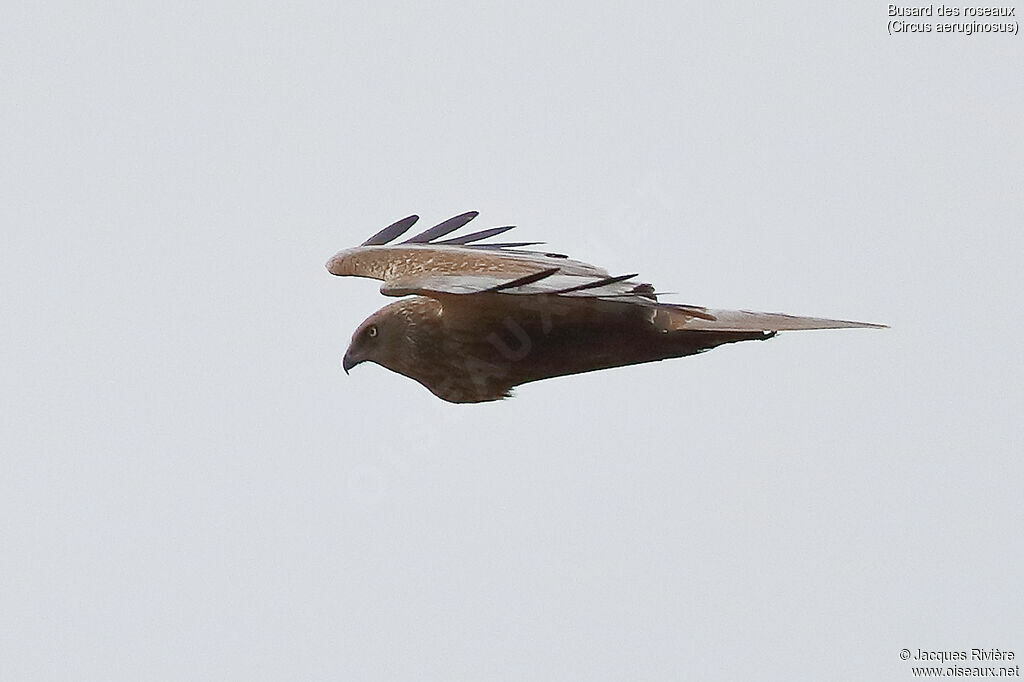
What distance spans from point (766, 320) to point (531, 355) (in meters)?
1.30

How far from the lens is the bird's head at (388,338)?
922 cm

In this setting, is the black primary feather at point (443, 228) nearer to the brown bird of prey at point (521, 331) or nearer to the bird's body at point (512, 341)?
the brown bird of prey at point (521, 331)

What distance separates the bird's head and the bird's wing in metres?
0.20

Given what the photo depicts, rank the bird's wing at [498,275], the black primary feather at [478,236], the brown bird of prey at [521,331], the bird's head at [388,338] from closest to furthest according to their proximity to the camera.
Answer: the bird's wing at [498,275]
the brown bird of prey at [521,331]
the bird's head at [388,338]
the black primary feather at [478,236]

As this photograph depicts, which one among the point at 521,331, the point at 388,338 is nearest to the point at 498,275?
the point at 521,331

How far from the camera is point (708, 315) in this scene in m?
9.02

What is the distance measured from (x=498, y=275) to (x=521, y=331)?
365 mm

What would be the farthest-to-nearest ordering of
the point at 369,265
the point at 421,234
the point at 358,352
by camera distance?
the point at 421,234, the point at 369,265, the point at 358,352

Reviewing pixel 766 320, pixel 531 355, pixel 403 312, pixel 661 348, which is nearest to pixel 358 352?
pixel 403 312

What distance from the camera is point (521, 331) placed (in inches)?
351

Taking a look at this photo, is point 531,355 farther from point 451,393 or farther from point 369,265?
point 369,265

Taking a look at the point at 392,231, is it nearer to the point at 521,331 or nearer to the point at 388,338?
the point at 388,338

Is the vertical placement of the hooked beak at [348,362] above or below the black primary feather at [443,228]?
below

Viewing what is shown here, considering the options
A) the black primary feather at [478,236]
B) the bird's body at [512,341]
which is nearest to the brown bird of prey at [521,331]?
the bird's body at [512,341]
